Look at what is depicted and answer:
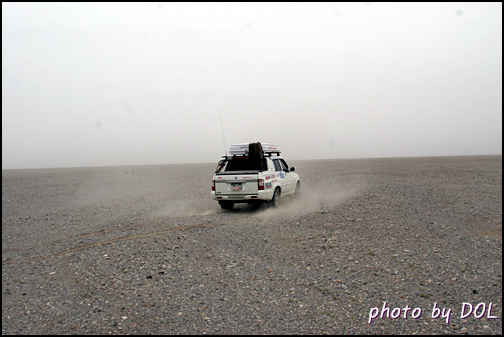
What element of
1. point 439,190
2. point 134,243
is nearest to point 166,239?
point 134,243

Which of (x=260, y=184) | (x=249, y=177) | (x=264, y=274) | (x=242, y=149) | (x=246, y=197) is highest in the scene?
(x=242, y=149)

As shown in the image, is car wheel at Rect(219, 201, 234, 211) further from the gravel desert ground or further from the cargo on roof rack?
the cargo on roof rack

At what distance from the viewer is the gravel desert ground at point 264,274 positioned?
586 cm

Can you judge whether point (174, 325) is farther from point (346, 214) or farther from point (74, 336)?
point (346, 214)

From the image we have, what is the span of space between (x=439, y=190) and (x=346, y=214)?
315 inches

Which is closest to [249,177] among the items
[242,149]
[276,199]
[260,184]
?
[260,184]

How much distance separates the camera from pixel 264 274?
7.70 meters

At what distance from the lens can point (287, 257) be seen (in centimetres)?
871

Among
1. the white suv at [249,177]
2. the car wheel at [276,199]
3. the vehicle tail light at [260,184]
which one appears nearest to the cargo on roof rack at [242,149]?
the white suv at [249,177]

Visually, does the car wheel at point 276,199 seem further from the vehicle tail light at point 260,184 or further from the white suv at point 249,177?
the vehicle tail light at point 260,184

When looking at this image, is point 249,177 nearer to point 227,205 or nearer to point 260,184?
point 260,184

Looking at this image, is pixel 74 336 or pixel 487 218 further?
pixel 487 218

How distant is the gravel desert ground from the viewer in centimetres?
586

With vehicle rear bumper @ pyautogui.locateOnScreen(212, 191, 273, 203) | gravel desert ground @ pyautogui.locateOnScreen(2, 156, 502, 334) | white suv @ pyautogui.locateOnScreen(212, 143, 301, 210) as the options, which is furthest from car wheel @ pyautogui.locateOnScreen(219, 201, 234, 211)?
gravel desert ground @ pyautogui.locateOnScreen(2, 156, 502, 334)
